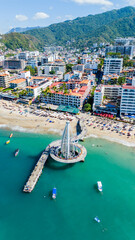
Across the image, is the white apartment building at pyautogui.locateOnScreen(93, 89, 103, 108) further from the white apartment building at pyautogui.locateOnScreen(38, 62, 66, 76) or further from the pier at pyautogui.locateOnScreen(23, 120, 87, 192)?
the white apartment building at pyautogui.locateOnScreen(38, 62, 66, 76)

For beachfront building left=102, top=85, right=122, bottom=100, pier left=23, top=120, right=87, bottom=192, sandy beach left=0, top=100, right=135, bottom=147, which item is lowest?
pier left=23, top=120, right=87, bottom=192

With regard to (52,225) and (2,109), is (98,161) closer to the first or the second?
(52,225)

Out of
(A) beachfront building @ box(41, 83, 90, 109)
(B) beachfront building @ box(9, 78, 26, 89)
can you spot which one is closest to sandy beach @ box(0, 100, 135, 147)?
(A) beachfront building @ box(41, 83, 90, 109)

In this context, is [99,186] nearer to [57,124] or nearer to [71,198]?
[71,198]

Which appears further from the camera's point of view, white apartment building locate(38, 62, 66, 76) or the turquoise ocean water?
white apartment building locate(38, 62, 66, 76)

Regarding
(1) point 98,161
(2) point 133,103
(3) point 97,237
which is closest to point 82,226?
(3) point 97,237

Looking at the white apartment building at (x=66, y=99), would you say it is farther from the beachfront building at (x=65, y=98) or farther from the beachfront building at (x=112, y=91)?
the beachfront building at (x=112, y=91)
